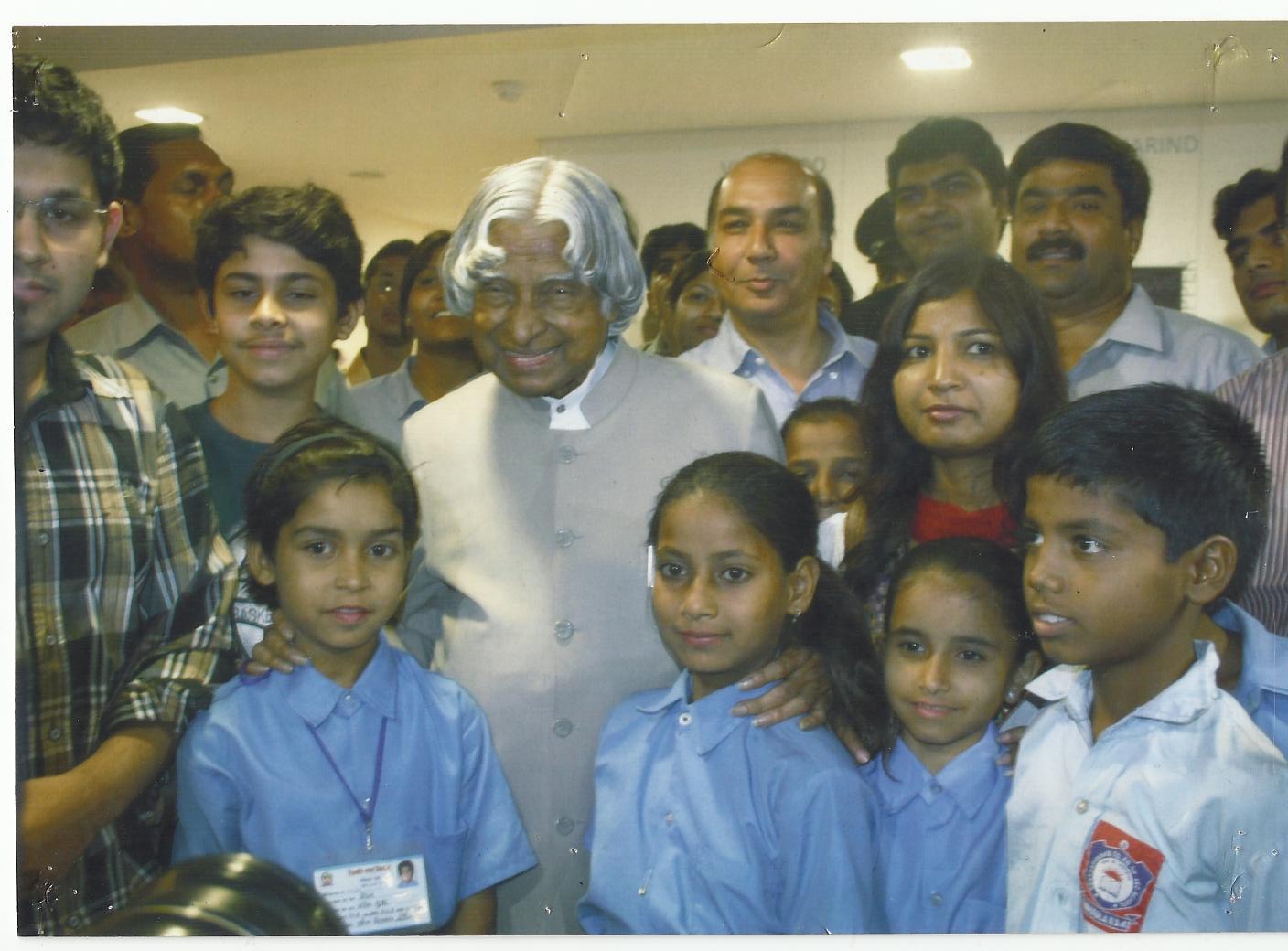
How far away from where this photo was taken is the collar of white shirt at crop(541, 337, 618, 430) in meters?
2.51

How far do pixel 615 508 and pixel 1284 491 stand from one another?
4.32ft

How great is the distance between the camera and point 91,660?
2.49m

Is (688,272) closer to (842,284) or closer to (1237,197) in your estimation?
(842,284)

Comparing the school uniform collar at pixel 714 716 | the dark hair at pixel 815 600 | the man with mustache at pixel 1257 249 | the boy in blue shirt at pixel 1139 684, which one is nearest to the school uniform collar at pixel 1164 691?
the boy in blue shirt at pixel 1139 684

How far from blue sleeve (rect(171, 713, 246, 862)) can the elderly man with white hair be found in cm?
44

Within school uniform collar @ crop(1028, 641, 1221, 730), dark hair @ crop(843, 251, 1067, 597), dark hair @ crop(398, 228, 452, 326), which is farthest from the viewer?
dark hair @ crop(398, 228, 452, 326)

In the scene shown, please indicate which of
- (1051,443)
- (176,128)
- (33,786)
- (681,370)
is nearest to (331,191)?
(176,128)

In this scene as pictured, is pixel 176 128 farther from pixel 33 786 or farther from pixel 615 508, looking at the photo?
pixel 33 786

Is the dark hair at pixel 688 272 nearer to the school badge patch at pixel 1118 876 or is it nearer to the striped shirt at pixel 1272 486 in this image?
the striped shirt at pixel 1272 486

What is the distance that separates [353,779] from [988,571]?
1.31 meters

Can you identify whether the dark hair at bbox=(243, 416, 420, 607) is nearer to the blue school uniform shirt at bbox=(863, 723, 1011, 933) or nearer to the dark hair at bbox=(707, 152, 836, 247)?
the dark hair at bbox=(707, 152, 836, 247)

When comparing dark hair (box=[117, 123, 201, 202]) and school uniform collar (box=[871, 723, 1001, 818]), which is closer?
school uniform collar (box=[871, 723, 1001, 818])

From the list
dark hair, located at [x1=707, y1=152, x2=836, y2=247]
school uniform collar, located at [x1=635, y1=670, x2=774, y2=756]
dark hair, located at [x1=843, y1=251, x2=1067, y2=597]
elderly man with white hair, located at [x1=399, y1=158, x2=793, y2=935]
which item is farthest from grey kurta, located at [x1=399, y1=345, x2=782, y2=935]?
dark hair, located at [x1=707, y1=152, x2=836, y2=247]

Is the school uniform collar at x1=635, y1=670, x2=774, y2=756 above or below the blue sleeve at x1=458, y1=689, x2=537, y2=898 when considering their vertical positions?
above
